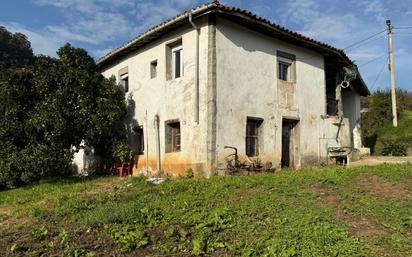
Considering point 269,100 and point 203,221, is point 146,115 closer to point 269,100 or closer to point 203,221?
point 269,100

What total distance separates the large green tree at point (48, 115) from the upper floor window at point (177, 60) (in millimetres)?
2369

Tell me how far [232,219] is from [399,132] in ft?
66.9

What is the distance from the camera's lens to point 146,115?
15.3 meters

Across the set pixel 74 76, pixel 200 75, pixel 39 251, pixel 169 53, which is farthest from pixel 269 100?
pixel 39 251

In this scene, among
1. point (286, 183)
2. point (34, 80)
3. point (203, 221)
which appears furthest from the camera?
point (34, 80)

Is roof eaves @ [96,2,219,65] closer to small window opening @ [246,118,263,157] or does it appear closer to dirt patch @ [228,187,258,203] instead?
small window opening @ [246,118,263,157]

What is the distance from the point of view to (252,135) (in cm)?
1402

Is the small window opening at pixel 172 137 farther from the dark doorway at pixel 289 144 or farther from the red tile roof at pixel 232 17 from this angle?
the dark doorway at pixel 289 144

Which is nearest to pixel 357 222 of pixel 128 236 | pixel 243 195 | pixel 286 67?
pixel 243 195

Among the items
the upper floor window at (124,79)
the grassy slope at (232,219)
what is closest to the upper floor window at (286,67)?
the grassy slope at (232,219)

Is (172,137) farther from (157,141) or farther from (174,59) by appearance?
(174,59)

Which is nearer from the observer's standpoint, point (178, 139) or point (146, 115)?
point (178, 139)

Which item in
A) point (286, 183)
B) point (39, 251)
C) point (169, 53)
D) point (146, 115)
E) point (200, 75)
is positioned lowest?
point (39, 251)

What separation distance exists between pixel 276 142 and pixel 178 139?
3.30 meters
